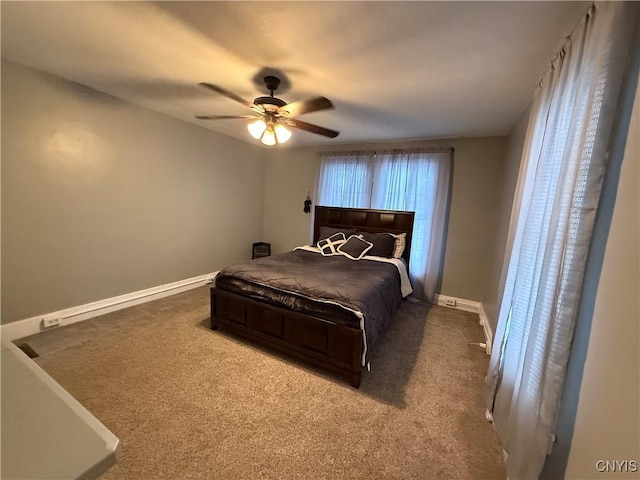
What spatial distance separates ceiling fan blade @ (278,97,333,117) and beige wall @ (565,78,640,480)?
62.4 inches

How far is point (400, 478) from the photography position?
1386 mm

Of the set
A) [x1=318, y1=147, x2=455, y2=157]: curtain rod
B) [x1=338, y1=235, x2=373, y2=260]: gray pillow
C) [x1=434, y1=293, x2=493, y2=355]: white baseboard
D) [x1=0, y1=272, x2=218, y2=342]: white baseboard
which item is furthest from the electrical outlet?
[x1=434, y1=293, x2=493, y2=355]: white baseboard

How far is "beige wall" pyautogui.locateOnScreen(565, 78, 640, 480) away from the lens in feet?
2.68

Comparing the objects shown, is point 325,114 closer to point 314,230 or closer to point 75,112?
point 314,230

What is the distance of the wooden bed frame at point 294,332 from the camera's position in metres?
2.06

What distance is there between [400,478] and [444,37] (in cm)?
242

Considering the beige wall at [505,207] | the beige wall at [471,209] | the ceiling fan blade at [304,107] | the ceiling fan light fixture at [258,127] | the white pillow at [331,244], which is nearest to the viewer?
the ceiling fan blade at [304,107]

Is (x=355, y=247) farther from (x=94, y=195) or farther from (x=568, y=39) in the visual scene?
(x=94, y=195)

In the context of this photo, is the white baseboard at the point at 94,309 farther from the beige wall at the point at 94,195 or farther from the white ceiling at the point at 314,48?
the white ceiling at the point at 314,48

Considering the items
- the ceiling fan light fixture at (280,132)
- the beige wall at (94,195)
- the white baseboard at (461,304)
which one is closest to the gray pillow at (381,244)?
the white baseboard at (461,304)

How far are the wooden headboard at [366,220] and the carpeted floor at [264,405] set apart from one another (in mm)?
1684

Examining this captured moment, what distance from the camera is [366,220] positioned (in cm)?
418

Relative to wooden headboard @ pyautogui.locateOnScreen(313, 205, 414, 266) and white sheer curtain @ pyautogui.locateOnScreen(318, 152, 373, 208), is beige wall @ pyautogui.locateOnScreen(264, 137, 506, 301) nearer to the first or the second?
white sheer curtain @ pyautogui.locateOnScreen(318, 152, 373, 208)

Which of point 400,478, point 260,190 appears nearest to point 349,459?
point 400,478
